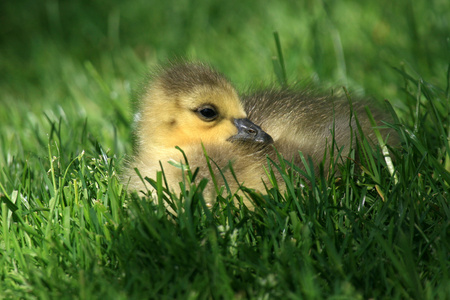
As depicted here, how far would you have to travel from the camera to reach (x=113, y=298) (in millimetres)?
1643

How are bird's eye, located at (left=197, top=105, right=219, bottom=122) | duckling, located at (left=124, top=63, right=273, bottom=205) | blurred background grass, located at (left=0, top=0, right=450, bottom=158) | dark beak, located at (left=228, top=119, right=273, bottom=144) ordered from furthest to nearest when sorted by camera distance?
1. blurred background grass, located at (left=0, top=0, right=450, bottom=158)
2. bird's eye, located at (left=197, top=105, right=219, bottom=122)
3. dark beak, located at (left=228, top=119, right=273, bottom=144)
4. duckling, located at (left=124, top=63, right=273, bottom=205)

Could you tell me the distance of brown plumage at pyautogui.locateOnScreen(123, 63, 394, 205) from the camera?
2395 mm

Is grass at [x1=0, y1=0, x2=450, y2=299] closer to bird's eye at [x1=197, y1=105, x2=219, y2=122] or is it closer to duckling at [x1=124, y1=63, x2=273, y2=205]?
duckling at [x1=124, y1=63, x2=273, y2=205]

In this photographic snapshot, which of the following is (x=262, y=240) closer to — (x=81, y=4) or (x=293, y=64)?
(x=293, y=64)

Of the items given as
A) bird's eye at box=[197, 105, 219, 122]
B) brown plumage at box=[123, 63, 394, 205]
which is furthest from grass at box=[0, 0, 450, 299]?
bird's eye at box=[197, 105, 219, 122]

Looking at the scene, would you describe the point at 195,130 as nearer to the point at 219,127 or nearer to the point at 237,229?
the point at 219,127

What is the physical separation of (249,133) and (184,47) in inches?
111

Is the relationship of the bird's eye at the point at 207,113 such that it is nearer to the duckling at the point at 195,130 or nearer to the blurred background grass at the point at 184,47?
the duckling at the point at 195,130

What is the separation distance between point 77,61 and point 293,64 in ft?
7.83

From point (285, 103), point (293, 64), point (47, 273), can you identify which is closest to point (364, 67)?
point (293, 64)

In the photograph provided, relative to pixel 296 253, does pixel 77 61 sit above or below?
above

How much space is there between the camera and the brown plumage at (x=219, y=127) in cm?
239

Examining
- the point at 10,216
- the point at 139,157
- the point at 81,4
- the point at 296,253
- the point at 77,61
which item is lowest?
the point at 296,253

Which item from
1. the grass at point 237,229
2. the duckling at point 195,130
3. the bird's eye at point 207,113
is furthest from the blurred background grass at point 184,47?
the bird's eye at point 207,113
